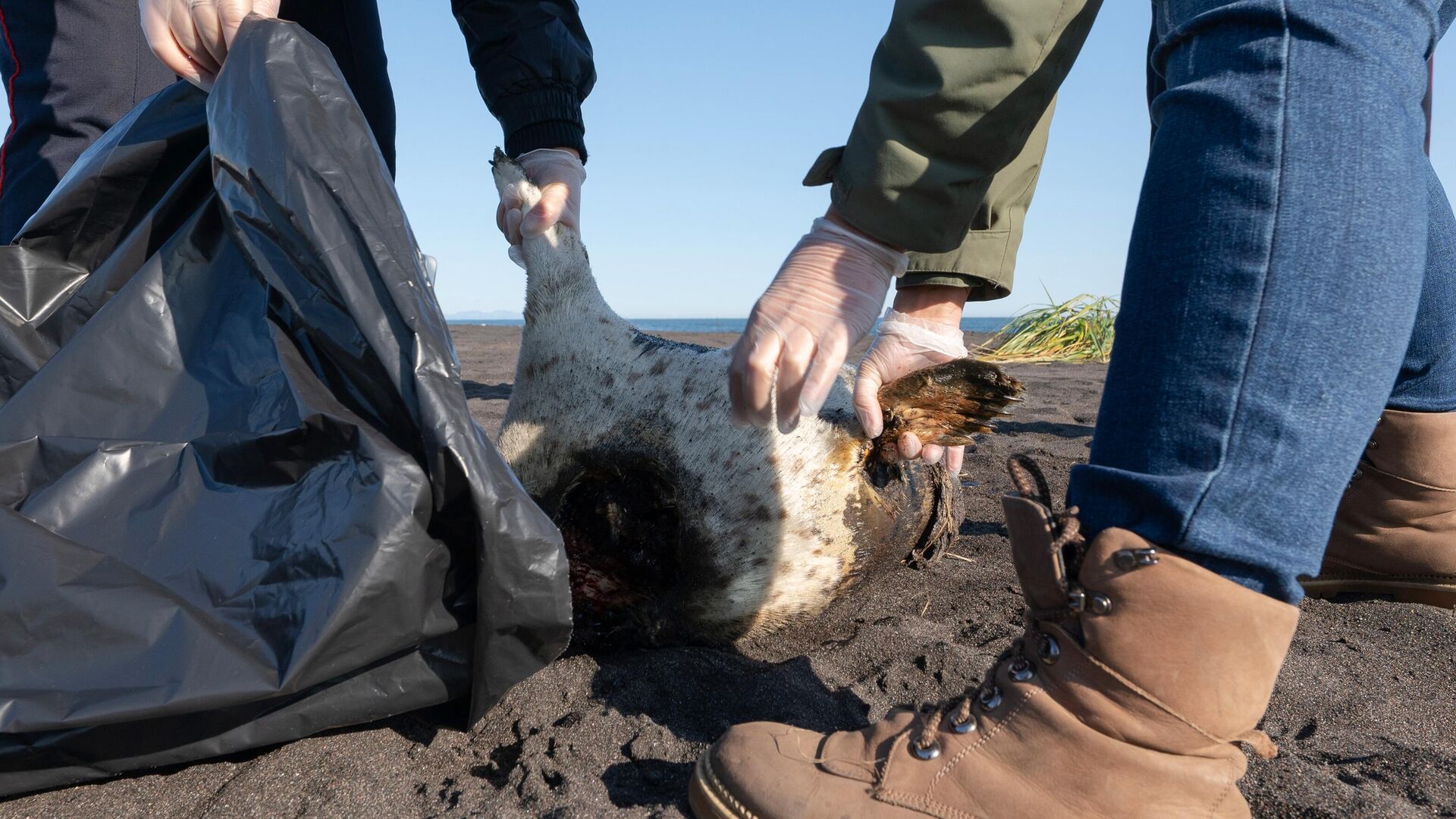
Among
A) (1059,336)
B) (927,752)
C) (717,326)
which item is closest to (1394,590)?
(927,752)

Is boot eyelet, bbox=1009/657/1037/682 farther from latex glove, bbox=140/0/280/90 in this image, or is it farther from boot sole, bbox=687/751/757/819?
latex glove, bbox=140/0/280/90

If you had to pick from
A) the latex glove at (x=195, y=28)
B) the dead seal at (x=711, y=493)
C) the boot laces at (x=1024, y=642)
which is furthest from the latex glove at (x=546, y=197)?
the boot laces at (x=1024, y=642)

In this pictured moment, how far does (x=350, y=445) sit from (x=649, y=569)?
0.75 meters

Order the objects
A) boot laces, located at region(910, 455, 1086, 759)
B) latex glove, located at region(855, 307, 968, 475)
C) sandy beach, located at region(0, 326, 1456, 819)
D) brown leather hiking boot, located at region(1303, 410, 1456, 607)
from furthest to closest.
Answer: brown leather hiking boot, located at region(1303, 410, 1456, 607)
latex glove, located at region(855, 307, 968, 475)
sandy beach, located at region(0, 326, 1456, 819)
boot laces, located at region(910, 455, 1086, 759)

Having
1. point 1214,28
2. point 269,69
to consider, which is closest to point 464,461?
point 269,69

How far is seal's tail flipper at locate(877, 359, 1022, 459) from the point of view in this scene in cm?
164

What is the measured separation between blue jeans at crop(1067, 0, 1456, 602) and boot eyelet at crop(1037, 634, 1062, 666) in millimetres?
183

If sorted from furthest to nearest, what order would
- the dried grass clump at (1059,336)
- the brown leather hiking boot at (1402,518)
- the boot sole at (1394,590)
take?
the dried grass clump at (1059,336), the boot sole at (1394,590), the brown leather hiking boot at (1402,518)

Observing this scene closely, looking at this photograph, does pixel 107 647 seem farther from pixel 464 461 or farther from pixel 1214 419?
pixel 1214 419

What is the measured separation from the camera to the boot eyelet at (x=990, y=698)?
1150mm

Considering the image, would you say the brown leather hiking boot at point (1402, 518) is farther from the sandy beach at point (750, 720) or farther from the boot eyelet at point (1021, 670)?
the boot eyelet at point (1021, 670)

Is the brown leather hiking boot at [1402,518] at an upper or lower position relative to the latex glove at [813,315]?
lower

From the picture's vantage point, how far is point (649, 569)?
1821mm

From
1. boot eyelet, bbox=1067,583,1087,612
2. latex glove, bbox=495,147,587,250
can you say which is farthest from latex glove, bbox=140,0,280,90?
boot eyelet, bbox=1067,583,1087,612
